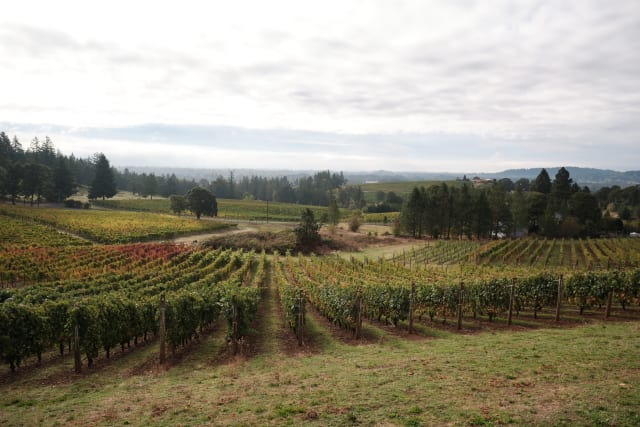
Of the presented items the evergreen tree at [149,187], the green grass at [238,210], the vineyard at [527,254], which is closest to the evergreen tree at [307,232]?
the vineyard at [527,254]

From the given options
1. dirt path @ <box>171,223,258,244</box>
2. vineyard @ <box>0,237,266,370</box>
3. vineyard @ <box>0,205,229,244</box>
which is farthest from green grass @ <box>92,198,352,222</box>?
vineyard @ <box>0,237,266,370</box>

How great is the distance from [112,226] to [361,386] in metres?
66.2

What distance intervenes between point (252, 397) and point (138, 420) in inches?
112

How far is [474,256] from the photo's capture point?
157 feet

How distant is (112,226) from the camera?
214ft

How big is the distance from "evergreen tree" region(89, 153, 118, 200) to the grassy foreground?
11636 cm

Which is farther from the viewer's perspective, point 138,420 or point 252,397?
point 252,397

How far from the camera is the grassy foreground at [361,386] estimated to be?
28.4 feet

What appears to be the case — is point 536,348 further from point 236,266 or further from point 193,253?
point 193,253

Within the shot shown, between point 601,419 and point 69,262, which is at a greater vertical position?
point 601,419

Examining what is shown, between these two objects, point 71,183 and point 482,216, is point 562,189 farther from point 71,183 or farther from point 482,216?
point 71,183

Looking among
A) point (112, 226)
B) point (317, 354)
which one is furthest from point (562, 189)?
point (112, 226)

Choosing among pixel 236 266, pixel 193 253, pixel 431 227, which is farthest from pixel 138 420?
pixel 431 227

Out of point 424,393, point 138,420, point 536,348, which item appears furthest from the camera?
point 536,348
